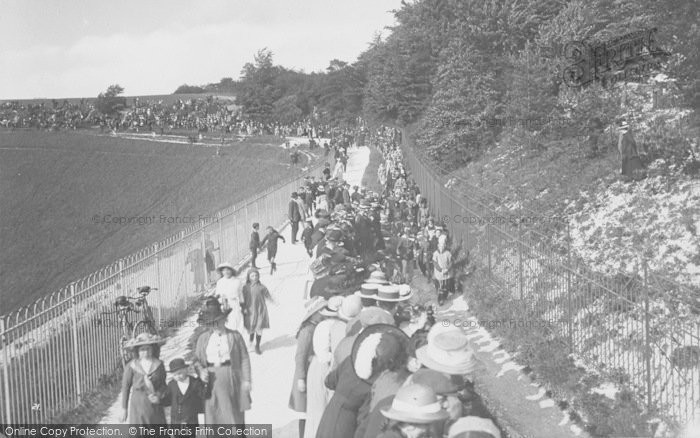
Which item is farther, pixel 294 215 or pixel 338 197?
pixel 338 197

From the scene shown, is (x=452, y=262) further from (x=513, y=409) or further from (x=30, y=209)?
(x=30, y=209)

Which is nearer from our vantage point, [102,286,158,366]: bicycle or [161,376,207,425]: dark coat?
[161,376,207,425]: dark coat

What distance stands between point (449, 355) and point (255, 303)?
668 centimetres

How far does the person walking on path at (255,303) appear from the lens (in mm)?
11445

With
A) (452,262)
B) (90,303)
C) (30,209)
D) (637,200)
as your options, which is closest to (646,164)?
(637,200)

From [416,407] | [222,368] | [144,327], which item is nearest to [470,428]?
[416,407]

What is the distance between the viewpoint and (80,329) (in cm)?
1044

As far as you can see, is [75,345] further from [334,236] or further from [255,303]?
[334,236]

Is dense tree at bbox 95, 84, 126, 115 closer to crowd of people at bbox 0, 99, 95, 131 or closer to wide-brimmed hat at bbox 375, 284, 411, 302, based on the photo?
crowd of people at bbox 0, 99, 95, 131

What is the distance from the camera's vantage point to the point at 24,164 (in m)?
67.1

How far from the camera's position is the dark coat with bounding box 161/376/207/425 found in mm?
Answer: 7105

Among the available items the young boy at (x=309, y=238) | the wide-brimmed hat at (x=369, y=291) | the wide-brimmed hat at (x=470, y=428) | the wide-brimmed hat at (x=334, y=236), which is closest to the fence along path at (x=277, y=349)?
the young boy at (x=309, y=238)

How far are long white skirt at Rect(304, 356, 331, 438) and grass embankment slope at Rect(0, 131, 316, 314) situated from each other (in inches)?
1067

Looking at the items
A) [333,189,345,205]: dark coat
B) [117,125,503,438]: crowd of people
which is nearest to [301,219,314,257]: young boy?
[333,189,345,205]: dark coat
